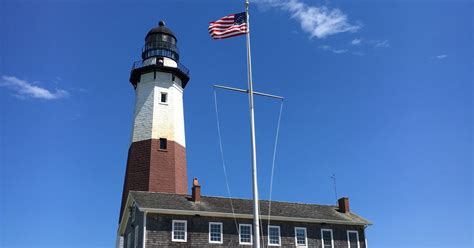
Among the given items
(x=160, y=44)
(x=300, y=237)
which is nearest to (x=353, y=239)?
(x=300, y=237)

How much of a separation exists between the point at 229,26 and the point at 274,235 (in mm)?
13541

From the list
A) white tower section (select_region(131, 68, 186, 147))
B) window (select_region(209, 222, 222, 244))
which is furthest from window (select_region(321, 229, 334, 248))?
white tower section (select_region(131, 68, 186, 147))

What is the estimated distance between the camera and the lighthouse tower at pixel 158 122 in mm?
36438

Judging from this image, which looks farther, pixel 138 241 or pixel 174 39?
pixel 174 39

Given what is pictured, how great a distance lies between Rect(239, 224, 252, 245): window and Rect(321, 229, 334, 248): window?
15.0ft

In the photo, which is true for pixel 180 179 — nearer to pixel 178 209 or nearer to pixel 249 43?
pixel 178 209

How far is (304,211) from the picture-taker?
1249 inches

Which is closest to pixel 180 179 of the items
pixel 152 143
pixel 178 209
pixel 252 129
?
pixel 152 143

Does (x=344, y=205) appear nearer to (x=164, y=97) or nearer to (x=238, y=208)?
(x=238, y=208)

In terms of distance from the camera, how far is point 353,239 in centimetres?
3138

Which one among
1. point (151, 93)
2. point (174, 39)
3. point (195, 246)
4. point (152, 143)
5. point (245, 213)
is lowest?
point (195, 246)

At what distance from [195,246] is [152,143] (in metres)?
11.8

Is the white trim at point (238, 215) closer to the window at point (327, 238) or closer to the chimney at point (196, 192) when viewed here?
the window at point (327, 238)

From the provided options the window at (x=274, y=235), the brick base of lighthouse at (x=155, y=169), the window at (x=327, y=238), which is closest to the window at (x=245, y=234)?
the window at (x=274, y=235)
